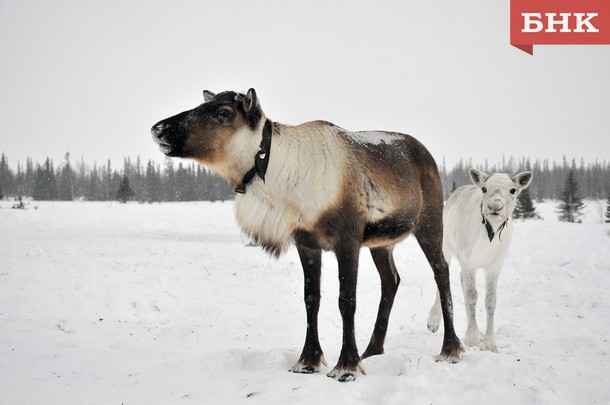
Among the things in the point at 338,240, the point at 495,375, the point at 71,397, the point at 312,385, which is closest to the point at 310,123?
the point at 338,240

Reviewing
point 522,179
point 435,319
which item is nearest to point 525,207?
point 435,319

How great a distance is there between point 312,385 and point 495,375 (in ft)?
5.79

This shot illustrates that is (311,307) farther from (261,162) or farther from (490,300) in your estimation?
(490,300)

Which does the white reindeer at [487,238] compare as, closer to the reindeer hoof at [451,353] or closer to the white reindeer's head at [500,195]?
the white reindeer's head at [500,195]

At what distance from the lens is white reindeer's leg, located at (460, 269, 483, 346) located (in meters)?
6.45

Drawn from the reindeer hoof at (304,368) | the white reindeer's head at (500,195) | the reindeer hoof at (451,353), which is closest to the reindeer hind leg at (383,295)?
the reindeer hoof at (451,353)

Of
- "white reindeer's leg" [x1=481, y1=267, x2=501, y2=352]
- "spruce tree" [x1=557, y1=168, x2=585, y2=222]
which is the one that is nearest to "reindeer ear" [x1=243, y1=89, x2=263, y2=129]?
"white reindeer's leg" [x1=481, y1=267, x2=501, y2=352]

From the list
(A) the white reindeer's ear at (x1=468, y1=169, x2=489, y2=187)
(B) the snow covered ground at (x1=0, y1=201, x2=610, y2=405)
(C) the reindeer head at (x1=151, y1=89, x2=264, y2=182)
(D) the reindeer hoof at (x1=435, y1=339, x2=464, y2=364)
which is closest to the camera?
(B) the snow covered ground at (x1=0, y1=201, x2=610, y2=405)

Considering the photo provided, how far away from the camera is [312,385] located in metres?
3.64

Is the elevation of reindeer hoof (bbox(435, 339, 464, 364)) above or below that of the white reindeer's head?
below

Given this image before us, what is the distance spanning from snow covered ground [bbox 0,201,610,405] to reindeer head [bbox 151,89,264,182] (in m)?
2.04

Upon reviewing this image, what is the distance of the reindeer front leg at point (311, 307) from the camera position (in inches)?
169

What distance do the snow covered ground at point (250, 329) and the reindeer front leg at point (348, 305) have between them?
0.67 ft

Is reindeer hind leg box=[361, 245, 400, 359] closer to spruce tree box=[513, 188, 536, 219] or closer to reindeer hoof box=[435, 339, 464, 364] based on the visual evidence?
reindeer hoof box=[435, 339, 464, 364]
